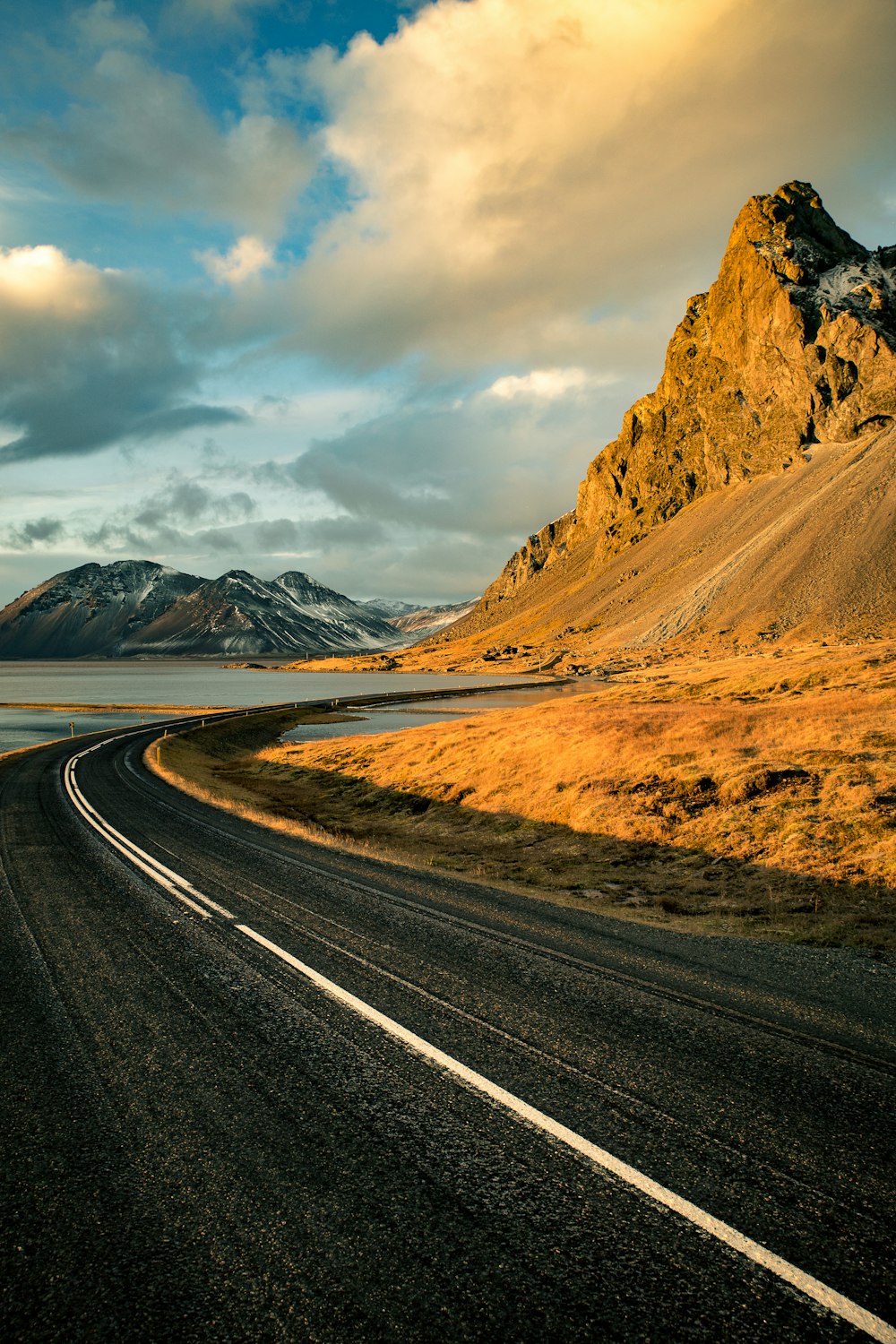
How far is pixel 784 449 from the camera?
176 m

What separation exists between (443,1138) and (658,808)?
51.0ft

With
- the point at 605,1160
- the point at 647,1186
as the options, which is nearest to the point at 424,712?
the point at 605,1160

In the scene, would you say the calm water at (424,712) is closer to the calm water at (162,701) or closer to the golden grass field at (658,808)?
the calm water at (162,701)

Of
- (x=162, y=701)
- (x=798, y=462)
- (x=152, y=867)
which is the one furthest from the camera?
(x=798, y=462)

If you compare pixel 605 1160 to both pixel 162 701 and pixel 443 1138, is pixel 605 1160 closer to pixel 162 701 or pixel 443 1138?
pixel 443 1138

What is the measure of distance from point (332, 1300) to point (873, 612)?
403 feet

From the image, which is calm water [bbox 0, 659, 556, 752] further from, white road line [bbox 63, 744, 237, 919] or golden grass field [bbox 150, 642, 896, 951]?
white road line [bbox 63, 744, 237, 919]

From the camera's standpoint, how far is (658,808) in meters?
19.3

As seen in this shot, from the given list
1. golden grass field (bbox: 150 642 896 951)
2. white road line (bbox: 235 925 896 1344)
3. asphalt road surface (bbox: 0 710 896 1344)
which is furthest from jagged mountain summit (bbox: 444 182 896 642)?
white road line (bbox: 235 925 896 1344)

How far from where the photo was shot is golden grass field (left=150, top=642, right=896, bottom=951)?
13.1 metres

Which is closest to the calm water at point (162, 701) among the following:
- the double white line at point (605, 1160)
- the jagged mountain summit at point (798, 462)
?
the jagged mountain summit at point (798, 462)

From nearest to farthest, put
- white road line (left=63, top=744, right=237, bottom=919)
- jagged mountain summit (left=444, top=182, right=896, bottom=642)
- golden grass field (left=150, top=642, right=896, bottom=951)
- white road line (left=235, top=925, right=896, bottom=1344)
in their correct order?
white road line (left=235, top=925, right=896, bottom=1344) → white road line (left=63, top=744, right=237, bottom=919) → golden grass field (left=150, top=642, right=896, bottom=951) → jagged mountain summit (left=444, top=182, right=896, bottom=642)

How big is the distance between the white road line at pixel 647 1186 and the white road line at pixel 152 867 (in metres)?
5.06

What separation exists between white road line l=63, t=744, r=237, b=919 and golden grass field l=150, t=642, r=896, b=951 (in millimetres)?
4806
